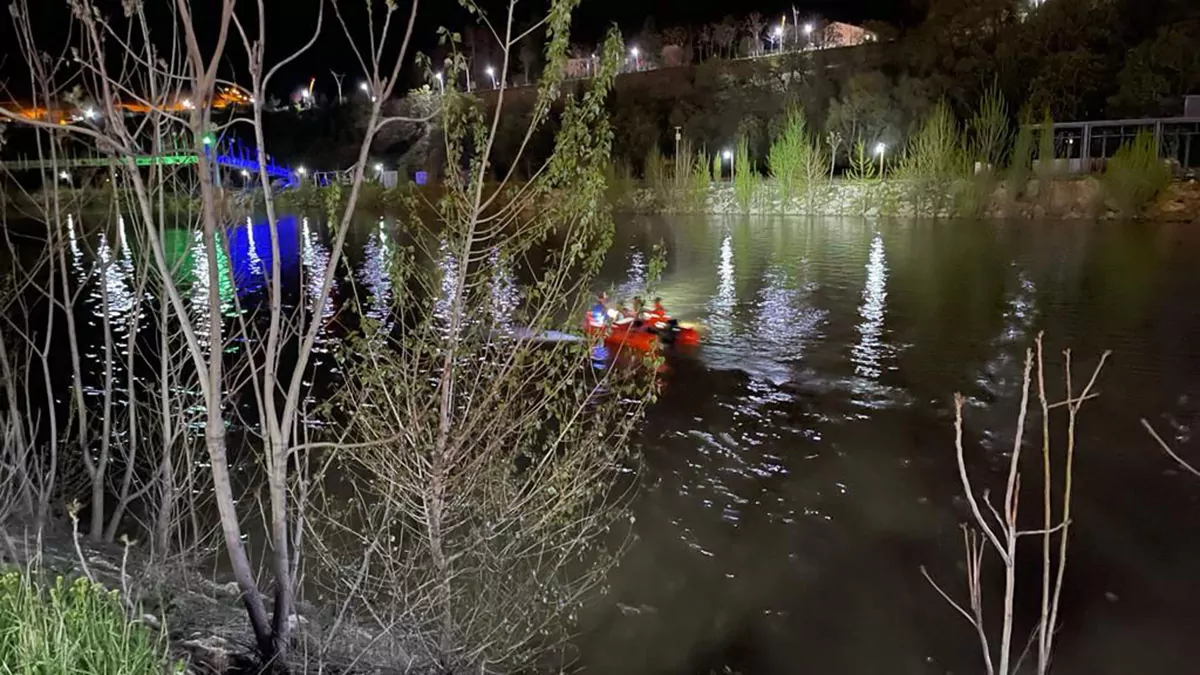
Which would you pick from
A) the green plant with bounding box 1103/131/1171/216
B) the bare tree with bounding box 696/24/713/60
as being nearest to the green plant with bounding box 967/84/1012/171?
the green plant with bounding box 1103/131/1171/216

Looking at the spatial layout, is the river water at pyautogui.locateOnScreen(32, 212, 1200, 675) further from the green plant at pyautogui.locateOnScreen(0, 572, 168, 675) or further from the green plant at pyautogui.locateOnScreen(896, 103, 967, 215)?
the green plant at pyautogui.locateOnScreen(896, 103, 967, 215)

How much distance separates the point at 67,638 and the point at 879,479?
838 centimetres

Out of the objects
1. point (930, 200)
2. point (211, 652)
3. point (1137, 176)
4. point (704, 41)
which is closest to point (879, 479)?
point (211, 652)

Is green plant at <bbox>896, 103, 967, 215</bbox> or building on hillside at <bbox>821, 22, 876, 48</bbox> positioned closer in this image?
green plant at <bbox>896, 103, 967, 215</bbox>

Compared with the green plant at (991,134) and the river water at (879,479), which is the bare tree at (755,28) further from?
the river water at (879,479)

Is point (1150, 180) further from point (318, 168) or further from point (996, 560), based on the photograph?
point (318, 168)

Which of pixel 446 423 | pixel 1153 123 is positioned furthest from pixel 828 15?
pixel 446 423

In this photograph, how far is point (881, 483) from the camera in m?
9.66

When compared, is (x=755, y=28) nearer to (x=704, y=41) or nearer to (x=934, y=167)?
(x=704, y=41)

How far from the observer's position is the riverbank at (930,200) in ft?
124

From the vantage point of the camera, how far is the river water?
682 centimetres

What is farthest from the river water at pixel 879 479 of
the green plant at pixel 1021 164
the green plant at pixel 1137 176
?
the green plant at pixel 1021 164

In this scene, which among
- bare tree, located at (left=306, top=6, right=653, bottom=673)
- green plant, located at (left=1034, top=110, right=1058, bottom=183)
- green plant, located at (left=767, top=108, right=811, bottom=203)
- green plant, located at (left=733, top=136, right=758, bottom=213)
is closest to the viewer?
bare tree, located at (left=306, top=6, right=653, bottom=673)

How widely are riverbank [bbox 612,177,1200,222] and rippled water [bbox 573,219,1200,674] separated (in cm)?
2008
